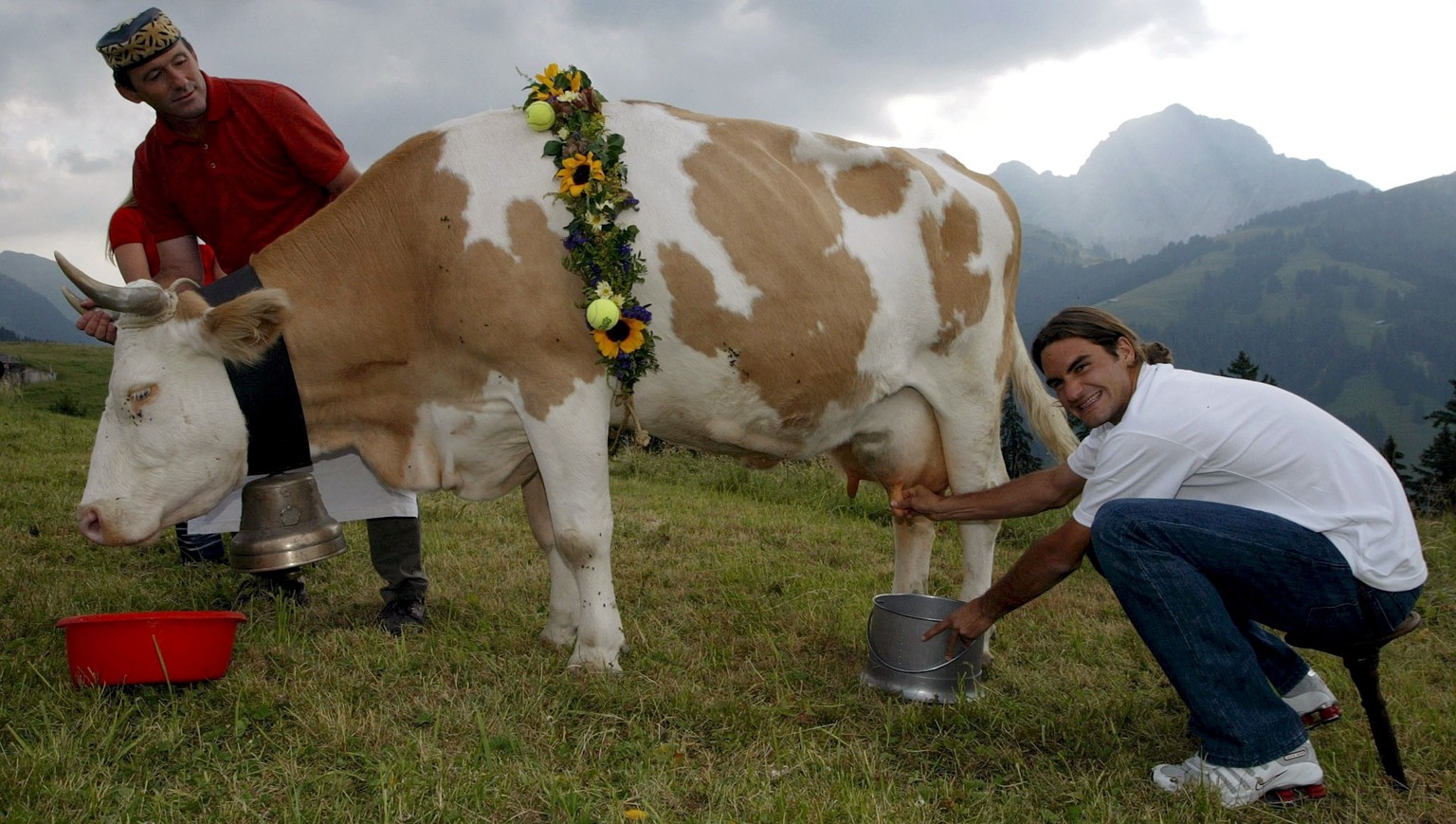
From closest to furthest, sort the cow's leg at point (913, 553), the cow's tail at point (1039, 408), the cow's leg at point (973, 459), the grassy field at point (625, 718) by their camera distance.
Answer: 1. the grassy field at point (625, 718)
2. the cow's leg at point (973, 459)
3. the cow's leg at point (913, 553)
4. the cow's tail at point (1039, 408)

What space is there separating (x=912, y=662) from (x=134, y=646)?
9.24ft

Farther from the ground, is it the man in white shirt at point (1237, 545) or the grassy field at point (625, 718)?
the man in white shirt at point (1237, 545)

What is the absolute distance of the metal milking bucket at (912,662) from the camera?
373 centimetres

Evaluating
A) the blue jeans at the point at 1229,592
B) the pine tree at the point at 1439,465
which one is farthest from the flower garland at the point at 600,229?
the pine tree at the point at 1439,465

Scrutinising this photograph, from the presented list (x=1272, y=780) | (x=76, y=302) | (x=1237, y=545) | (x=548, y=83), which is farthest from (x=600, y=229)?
(x=1272, y=780)

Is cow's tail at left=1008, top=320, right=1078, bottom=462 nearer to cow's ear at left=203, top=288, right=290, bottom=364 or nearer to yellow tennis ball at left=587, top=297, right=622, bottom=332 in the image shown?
yellow tennis ball at left=587, top=297, right=622, bottom=332

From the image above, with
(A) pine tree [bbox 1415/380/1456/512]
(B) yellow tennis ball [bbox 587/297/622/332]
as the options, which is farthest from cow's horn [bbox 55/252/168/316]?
(A) pine tree [bbox 1415/380/1456/512]

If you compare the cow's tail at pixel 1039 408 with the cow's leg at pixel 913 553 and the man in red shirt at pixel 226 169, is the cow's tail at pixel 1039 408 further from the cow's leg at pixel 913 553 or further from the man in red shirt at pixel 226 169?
the man in red shirt at pixel 226 169

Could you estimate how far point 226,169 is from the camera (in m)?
4.28

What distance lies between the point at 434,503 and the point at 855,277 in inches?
189

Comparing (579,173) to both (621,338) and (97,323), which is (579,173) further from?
(97,323)

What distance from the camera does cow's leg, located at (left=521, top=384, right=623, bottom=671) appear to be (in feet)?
12.4

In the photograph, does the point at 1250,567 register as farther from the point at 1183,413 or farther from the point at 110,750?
the point at 110,750

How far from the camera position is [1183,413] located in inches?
112
